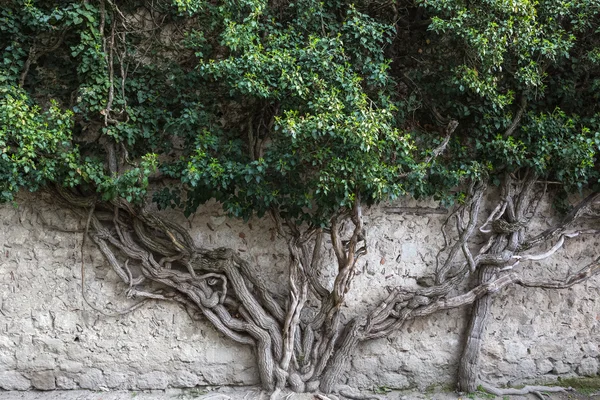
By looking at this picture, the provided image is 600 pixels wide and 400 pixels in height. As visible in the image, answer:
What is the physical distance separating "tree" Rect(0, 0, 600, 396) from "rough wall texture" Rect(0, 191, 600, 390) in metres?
0.17

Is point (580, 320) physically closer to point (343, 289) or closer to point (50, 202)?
point (343, 289)

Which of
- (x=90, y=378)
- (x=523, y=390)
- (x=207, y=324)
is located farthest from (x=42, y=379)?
(x=523, y=390)

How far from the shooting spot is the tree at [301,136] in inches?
139

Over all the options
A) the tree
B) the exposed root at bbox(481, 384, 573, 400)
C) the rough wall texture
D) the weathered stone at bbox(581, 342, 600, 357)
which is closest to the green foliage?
the tree

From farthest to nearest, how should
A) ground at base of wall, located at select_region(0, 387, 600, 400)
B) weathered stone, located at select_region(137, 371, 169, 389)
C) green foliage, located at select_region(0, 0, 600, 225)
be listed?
weathered stone, located at select_region(137, 371, 169, 389), ground at base of wall, located at select_region(0, 387, 600, 400), green foliage, located at select_region(0, 0, 600, 225)

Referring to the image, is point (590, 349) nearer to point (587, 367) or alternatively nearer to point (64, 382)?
point (587, 367)

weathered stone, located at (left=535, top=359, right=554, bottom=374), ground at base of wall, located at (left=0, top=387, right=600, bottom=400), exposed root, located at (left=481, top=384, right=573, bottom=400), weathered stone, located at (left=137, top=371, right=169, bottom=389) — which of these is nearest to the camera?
ground at base of wall, located at (left=0, top=387, right=600, bottom=400)

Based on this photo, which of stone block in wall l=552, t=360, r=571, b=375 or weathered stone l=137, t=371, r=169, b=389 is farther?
stone block in wall l=552, t=360, r=571, b=375

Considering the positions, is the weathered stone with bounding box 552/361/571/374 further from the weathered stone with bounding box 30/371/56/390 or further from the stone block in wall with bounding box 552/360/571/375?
the weathered stone with bounding box 30/371/56/390

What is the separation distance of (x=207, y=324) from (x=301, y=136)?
70.3 inches

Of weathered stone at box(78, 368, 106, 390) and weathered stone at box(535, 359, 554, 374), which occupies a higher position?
weathered stone at box(535, 359, 554, 374)

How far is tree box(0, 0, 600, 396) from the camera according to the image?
3543 millimetres

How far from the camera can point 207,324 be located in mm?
4102

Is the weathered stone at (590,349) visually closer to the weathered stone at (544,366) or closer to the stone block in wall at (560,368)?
the stone block in wall at (560,368)
